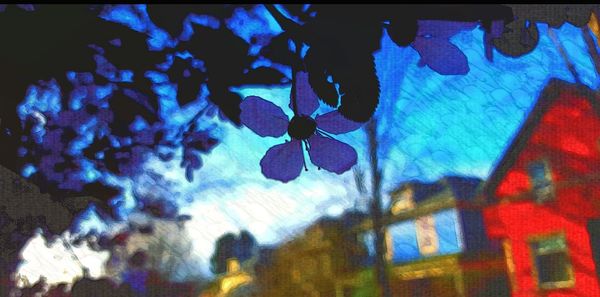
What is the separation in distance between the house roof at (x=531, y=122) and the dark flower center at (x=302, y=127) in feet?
1.28

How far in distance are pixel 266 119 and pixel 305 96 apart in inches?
1.1

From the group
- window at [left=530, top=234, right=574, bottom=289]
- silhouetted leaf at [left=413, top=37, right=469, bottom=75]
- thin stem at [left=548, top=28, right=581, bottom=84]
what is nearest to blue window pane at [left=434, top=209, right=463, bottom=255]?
window at [left=530, top=234, right=574, bottom=289]

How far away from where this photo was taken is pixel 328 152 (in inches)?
10.3

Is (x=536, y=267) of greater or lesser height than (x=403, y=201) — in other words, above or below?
below

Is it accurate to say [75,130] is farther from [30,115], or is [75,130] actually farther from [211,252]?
[211,252]

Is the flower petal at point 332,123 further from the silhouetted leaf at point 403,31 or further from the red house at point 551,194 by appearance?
the red house at point 551,194

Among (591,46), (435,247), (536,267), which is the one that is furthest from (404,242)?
(591,46)

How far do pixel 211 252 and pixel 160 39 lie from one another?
23cm

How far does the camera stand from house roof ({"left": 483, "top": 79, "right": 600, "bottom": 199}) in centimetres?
59

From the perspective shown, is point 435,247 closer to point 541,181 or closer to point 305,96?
point 541,181

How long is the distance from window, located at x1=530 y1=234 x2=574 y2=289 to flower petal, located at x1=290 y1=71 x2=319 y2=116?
45cm

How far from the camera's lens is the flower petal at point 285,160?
26 cm

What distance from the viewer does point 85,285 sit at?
48cm

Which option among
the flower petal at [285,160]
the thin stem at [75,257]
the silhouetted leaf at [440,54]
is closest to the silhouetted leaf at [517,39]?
the silhouetted leaf at [440,54]
